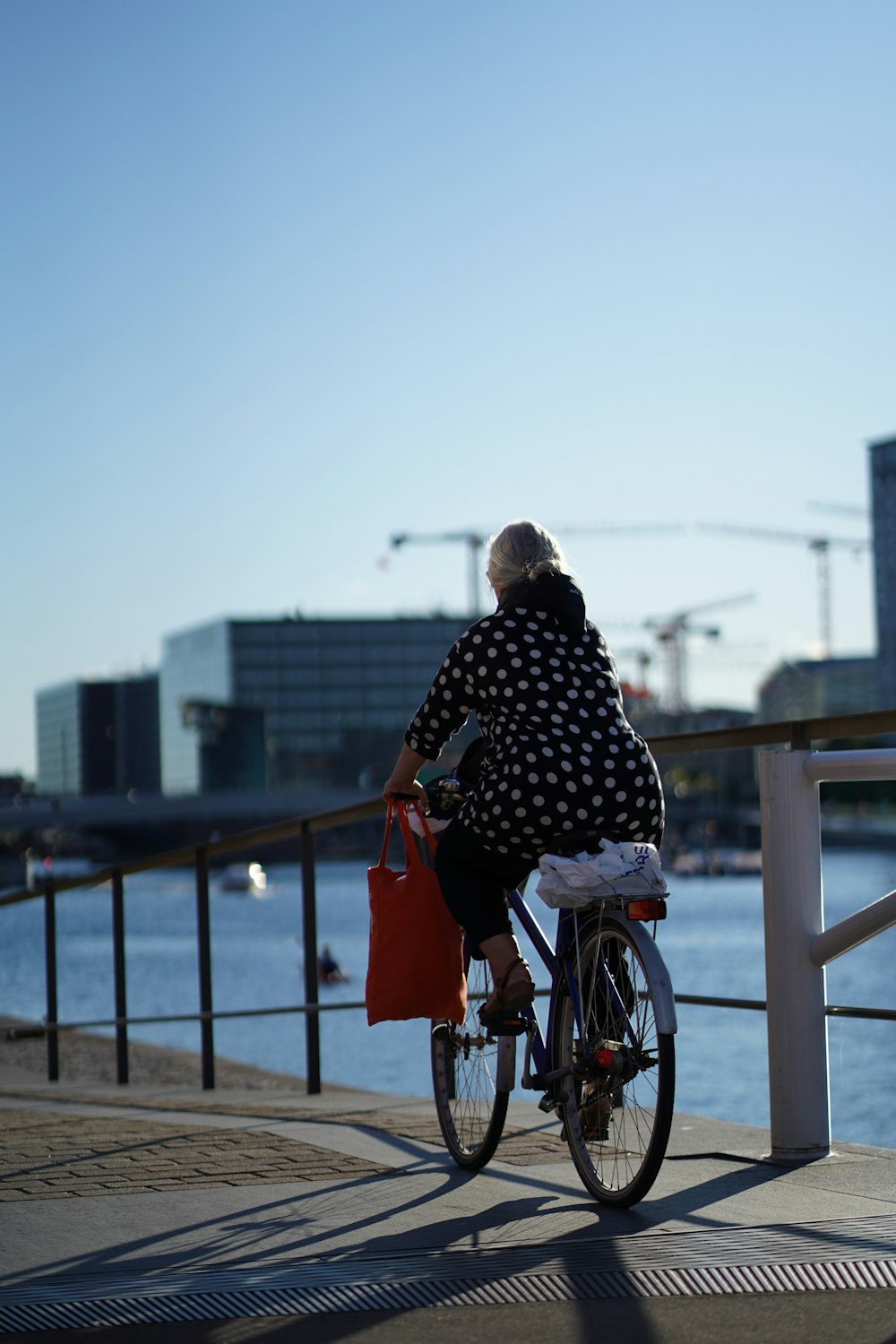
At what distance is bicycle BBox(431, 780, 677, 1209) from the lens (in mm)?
3686

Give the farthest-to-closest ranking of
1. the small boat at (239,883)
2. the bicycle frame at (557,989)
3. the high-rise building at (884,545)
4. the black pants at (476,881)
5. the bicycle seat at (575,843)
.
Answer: the high-rise building at (884,545), the small boat at (239,883), the black pants at (476,881), the bicycle seat at (575,843), the bicycle frame at (557,989)

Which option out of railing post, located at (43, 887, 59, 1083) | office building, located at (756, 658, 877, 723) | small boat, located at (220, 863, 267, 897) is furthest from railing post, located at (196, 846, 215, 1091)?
office building, located at (756, 658, 877, 723)

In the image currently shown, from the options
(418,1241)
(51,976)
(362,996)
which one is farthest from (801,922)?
(362,996)

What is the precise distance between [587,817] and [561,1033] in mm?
503

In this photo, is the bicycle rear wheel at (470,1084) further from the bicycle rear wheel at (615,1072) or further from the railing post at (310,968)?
the railing post at (310,968)

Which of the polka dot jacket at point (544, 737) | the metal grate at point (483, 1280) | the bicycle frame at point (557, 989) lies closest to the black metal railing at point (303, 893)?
the polka dot jacket at point (544, 737)

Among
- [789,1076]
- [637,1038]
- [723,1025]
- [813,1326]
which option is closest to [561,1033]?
[637,1038]

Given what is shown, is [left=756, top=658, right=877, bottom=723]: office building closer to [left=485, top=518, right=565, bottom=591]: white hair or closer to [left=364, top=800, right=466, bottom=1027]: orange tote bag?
[left=364, top=800, right=466, bottom=1027]: orange tote bag

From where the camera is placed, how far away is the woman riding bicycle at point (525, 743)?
4.02 meters

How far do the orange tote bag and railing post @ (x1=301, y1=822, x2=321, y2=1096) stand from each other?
2582 millimetres

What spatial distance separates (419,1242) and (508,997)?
0.70 m

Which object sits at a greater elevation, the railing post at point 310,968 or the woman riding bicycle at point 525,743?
the woman riding bicycle at point 525,743

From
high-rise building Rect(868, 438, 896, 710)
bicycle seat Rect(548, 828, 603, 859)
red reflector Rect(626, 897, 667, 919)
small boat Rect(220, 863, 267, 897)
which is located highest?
high-rise building Rect(868, 438, 896, 710)

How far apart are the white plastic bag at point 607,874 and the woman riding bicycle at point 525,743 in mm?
82
